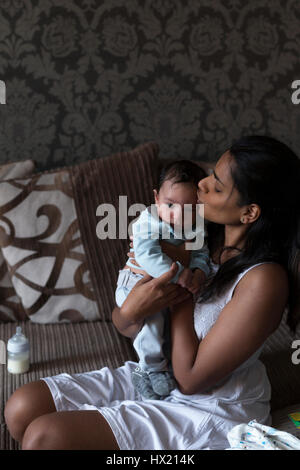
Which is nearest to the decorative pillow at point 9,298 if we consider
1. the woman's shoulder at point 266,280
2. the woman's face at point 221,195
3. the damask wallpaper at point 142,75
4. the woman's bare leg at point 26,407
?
the damask wallpaper at point 142,75

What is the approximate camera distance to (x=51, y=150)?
101 inches

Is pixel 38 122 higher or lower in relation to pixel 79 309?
higher

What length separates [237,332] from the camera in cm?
137

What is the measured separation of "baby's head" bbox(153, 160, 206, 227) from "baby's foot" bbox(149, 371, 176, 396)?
1.42 ft

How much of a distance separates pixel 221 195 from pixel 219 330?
36 centimetres

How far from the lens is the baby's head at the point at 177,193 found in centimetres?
156

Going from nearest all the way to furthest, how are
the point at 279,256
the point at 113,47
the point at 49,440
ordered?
the point at 49,440
the point at 279,256
the point at 113,47

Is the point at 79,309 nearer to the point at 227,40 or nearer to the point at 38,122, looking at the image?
the point at 38,122

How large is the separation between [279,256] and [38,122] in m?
1.49

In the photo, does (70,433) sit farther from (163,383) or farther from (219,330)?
(219,330)

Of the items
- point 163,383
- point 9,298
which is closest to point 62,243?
point 9,298

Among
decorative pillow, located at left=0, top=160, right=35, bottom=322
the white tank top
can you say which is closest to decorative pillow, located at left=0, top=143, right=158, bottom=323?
decorative pillow, located at left=0, top=160, right=35, bottom=322

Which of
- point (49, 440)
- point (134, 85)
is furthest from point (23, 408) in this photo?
point (134, 85)

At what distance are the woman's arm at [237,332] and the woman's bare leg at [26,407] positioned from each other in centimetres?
40
